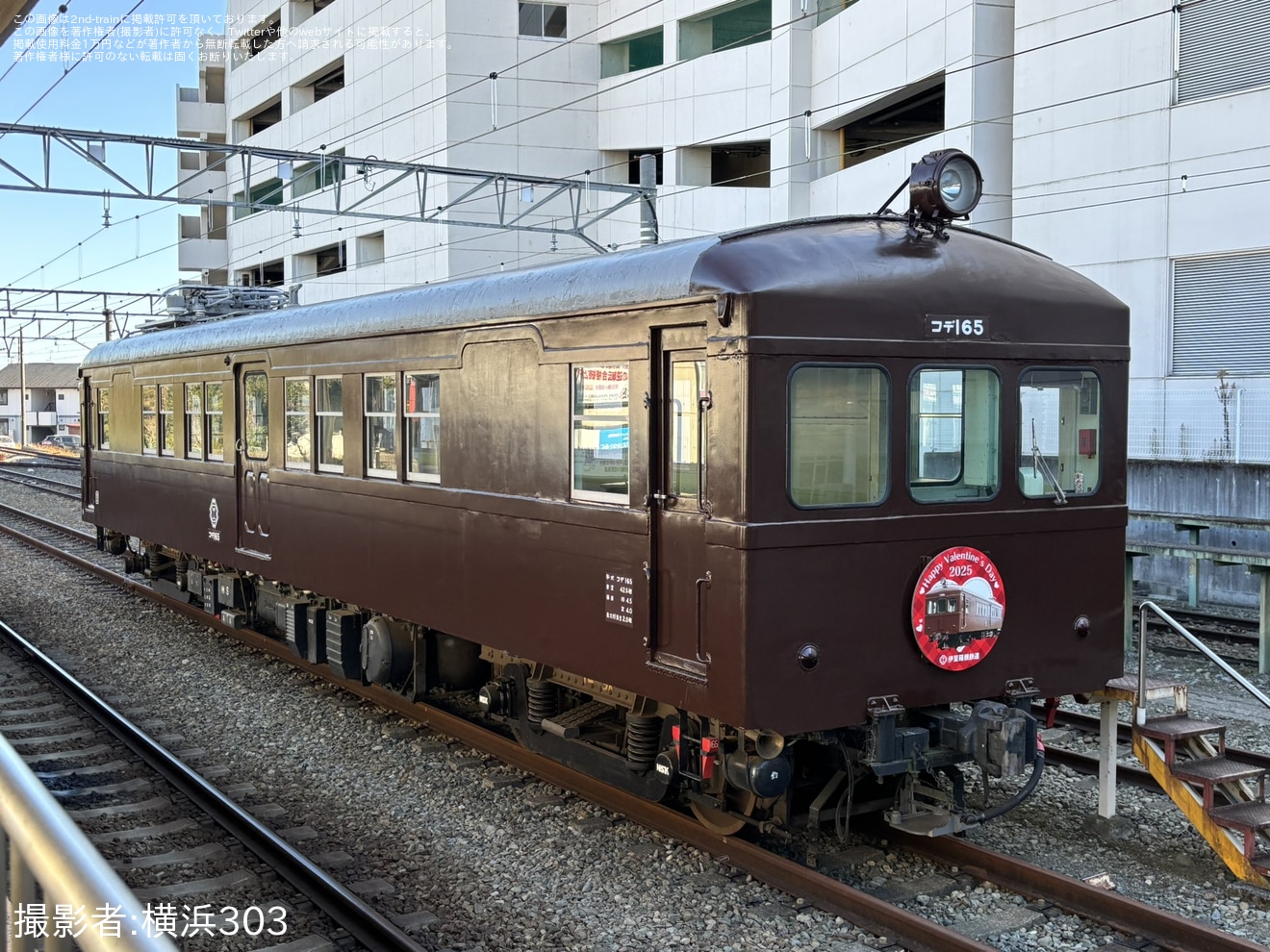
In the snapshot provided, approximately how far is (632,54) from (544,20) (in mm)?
2832

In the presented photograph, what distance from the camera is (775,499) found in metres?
5.81

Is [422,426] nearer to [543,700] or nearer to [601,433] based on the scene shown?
[543,700]

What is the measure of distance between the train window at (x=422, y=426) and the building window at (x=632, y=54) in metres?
26.3

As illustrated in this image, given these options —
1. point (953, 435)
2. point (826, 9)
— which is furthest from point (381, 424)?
point (826, 9)

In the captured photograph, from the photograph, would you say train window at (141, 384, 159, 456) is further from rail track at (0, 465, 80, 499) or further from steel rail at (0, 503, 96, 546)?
rail track at (0, 465, 80, 499)

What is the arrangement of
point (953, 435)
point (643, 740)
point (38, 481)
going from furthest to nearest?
point (38, 481), point (643, 740), point (953, 435)

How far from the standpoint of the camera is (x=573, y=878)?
256 inches

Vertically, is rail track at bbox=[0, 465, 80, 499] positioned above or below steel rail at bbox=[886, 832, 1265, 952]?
above

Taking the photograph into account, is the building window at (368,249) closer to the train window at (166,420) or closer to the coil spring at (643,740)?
the train window at (166,420)

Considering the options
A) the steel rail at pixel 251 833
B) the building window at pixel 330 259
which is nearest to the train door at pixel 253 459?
the steel rail at pixel 251 833

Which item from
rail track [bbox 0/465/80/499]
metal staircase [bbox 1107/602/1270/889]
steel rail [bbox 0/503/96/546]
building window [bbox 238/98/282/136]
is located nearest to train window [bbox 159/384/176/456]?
steel rail [bbox 0/503/96/546]

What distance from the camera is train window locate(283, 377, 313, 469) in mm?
10500

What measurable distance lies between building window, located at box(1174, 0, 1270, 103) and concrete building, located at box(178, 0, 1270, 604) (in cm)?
3

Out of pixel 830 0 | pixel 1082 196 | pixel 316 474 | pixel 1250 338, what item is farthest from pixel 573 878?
pixel 830 0
